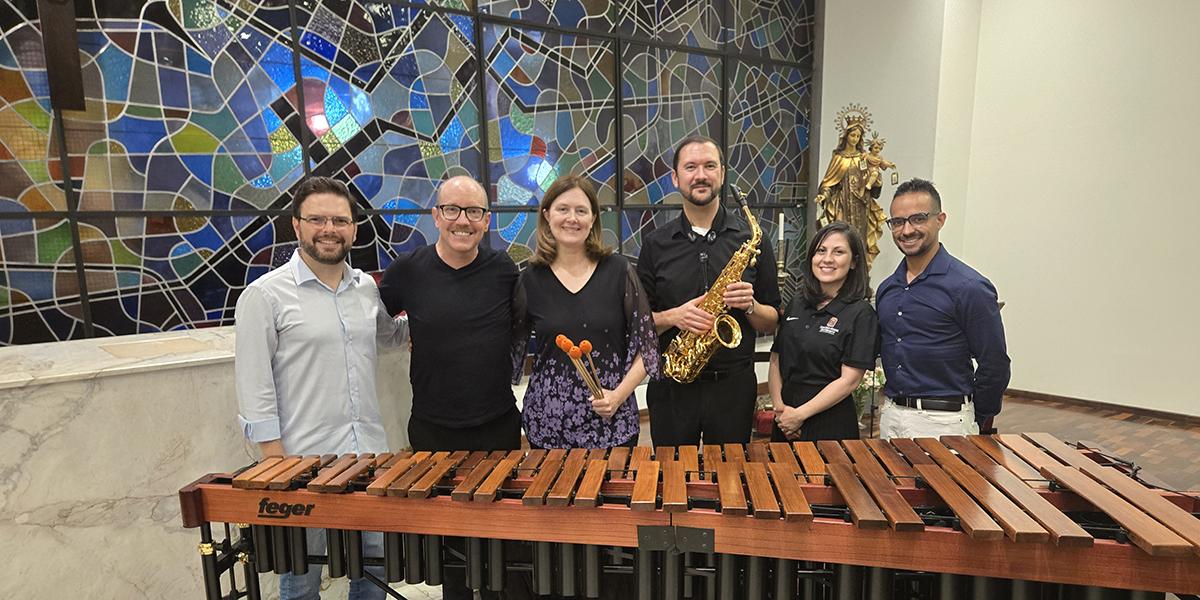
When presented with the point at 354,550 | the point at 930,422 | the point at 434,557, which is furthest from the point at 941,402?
the point at 354,550

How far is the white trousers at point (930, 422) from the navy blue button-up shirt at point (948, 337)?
2.2 inches

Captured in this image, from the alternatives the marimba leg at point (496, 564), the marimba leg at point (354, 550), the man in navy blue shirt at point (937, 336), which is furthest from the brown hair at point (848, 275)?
the marimba leg at point (354, 550)

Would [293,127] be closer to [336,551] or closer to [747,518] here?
[336,551]

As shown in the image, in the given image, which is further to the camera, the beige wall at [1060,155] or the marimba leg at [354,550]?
the beige wall at [1060,155]

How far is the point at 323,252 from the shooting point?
5.67 feet

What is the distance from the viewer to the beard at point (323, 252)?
1.72 metres

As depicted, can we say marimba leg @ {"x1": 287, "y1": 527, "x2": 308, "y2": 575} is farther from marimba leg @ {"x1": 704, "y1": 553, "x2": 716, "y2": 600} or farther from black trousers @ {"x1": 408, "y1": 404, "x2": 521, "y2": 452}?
marimba leg @ {"x1": 704, "y1": 553, "x2": 716, "y2": 600}

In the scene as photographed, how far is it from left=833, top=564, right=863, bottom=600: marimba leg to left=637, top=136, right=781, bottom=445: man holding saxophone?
2.82ft

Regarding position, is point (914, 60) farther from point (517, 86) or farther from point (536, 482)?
point (536, 482)

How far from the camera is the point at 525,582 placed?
1.84 meters

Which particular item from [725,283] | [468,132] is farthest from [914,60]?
[725,283]

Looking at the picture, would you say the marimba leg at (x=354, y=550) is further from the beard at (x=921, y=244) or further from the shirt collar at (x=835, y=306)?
the beard at (x=921, y=244)

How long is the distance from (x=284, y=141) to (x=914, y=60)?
197 inches

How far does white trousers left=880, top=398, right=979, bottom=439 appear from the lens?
1.99 meters
